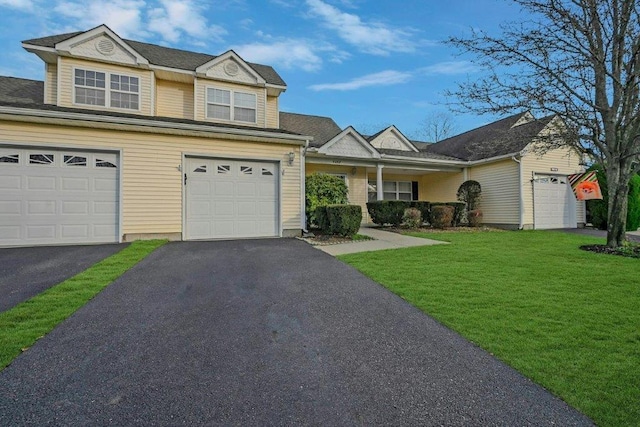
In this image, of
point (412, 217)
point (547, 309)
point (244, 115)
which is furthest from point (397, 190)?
point (547, 309)

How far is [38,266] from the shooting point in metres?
5.41

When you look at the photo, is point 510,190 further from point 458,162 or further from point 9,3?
point 9,3

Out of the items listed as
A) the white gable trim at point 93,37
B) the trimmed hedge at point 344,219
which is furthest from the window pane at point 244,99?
the trimmed hedge at point 344,219

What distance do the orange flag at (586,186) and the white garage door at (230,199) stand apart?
1309 centimetres

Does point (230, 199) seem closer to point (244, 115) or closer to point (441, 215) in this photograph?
point (244, 115)

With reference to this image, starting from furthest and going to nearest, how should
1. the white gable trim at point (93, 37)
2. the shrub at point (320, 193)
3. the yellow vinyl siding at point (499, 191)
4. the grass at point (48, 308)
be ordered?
the yellow vinyl siding at point (499, 191), the shrub at point (320, 193), the white gable trim at point (93, 37), the grass at point (48, 308)

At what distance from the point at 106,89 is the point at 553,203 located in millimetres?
18071

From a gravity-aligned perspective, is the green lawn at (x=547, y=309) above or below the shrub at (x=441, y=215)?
below

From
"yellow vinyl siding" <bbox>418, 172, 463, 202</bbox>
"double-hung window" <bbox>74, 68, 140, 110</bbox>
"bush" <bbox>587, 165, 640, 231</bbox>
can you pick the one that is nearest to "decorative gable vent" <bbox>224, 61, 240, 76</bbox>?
"double-hung window" <bbox>74, 68, 140, 110</bbox>

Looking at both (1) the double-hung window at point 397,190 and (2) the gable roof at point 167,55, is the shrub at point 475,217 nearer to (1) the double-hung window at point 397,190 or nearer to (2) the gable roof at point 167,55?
(1) the double-hung window at point 397,190

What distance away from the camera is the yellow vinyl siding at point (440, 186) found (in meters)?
15.3

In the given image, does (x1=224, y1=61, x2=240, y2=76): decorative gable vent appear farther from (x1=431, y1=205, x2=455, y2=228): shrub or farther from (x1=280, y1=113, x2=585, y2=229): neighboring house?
(x1=431, y1=205, x2=455, y2=228): shrub

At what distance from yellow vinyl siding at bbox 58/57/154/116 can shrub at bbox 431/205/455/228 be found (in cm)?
1125

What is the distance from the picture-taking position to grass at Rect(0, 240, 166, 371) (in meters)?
2.62
